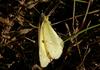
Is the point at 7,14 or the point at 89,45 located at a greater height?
the point at 7,14

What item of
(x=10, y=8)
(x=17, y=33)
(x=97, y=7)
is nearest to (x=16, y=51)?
(x=17, y=33)

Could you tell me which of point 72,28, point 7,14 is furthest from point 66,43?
point 7,14

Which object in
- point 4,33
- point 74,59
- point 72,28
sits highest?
point 4,33

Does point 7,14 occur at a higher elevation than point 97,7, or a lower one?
higher

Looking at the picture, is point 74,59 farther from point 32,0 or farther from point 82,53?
point 32,0

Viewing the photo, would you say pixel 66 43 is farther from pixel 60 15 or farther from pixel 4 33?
pixel 4 33

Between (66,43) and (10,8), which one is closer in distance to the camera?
(66,43)
